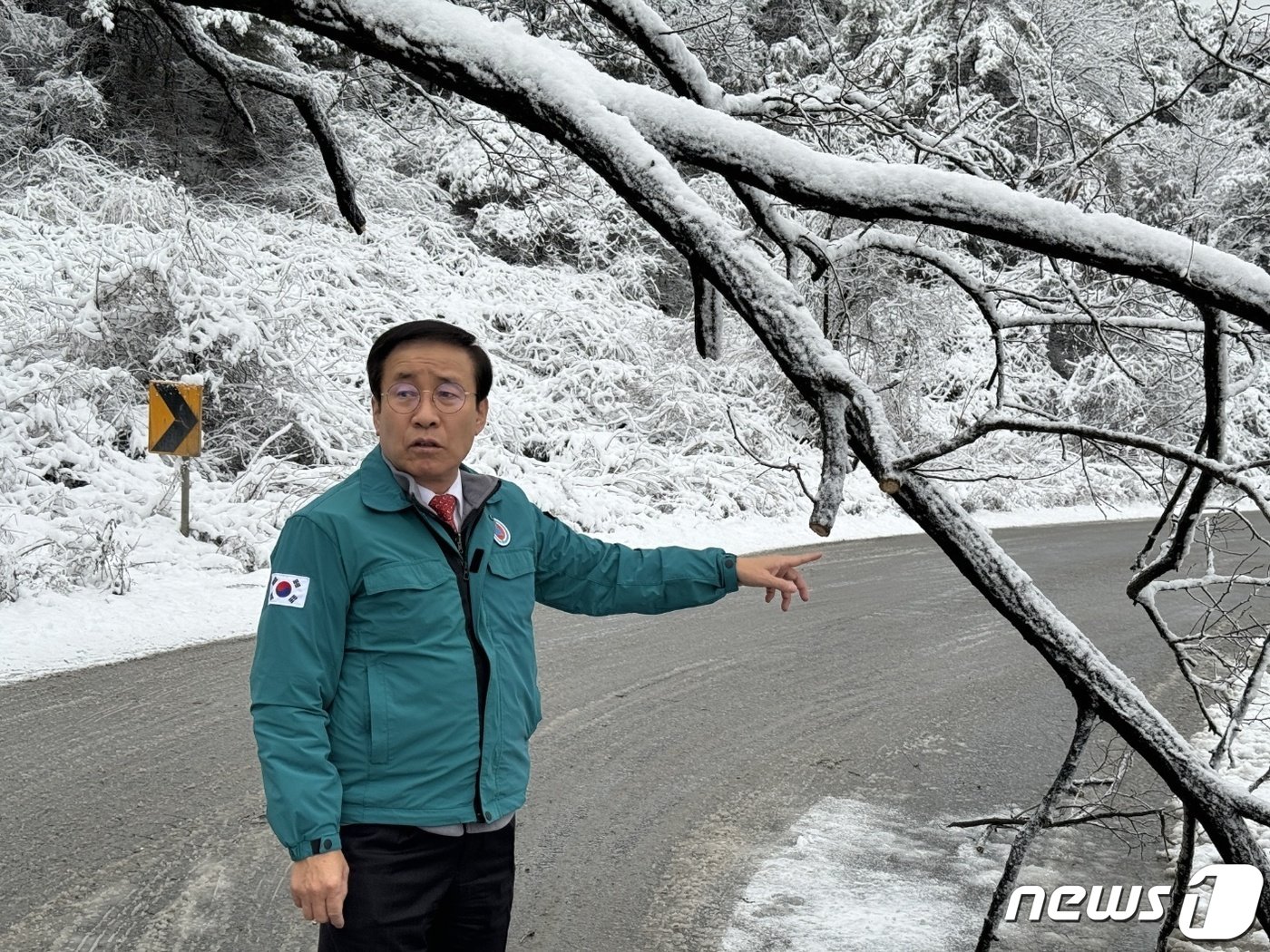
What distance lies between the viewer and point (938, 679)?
21.8ft

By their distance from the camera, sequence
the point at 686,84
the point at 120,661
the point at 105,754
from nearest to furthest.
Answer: the point at 686,84, the point at 105,754, the point at 120,661

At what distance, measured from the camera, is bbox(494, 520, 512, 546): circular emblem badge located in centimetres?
220

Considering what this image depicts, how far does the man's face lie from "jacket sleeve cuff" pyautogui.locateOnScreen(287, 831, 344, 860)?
2.16 feet

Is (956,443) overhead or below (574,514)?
overhead

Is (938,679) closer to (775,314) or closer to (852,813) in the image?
(852,813)

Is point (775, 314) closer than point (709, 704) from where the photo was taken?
Yes

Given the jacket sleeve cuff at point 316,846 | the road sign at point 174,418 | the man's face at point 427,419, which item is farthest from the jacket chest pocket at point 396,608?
the road sign at point 174,418

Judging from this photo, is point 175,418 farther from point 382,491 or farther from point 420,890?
point 420,890

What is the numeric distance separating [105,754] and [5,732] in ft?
1.95

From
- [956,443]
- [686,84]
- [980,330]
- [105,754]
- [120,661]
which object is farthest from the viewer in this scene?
[980,330]

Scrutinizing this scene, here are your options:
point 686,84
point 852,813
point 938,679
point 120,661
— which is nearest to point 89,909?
point 852,813

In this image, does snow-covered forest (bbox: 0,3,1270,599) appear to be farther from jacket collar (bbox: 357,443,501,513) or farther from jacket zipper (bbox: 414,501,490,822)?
jacket zipper (bbox: 414,501,490,822)

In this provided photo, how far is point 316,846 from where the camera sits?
1.89 m

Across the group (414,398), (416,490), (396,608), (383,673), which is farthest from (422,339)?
(383,673)
